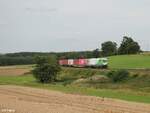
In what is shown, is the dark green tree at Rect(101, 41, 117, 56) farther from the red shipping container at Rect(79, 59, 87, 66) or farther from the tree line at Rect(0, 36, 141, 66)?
the red shipping container at Rect(79, 59, 87, 66)

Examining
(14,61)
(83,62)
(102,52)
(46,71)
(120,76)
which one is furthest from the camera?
(102,52)

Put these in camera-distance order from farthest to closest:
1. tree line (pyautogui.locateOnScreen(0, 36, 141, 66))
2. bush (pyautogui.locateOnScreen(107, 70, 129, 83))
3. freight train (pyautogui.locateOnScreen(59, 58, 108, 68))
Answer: tree line (pyautogui.locateOnScreen(0, 36, 141, 66))
freight train (pyautogui.locateOnScreen(59, 58, 108, 68))
bush (pyautogui.locateOnScreen(107, 70, 129, 83))

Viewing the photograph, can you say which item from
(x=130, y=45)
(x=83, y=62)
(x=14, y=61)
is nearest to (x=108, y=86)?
(x=83, y=62)

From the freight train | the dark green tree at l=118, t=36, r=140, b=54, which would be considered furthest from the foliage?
the freight train

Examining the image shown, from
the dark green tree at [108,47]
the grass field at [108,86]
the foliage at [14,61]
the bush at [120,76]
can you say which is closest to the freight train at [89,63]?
the grass field at [108,86]

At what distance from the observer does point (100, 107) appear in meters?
28.1

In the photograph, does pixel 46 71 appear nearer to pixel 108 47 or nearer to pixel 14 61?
pixel 14 61

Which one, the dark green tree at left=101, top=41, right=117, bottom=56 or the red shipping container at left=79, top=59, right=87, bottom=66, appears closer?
the red shipping container at left=79, top=59, right=87, bottom=66

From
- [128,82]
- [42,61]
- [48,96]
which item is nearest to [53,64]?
[42,61]

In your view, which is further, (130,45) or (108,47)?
(108,47)

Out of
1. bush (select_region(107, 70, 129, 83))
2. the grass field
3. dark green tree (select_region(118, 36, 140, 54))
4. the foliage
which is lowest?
the grass field

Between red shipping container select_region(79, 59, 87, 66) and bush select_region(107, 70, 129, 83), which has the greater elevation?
red shipping container select_region(79, 59, 87, 66)

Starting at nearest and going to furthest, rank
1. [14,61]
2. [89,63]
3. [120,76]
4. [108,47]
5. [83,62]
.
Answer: [120,76] < [89,63] < [83,62] < [14,61] < [108,47]

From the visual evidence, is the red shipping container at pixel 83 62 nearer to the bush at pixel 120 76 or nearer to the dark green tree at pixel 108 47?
the bush at pixel 120 76
